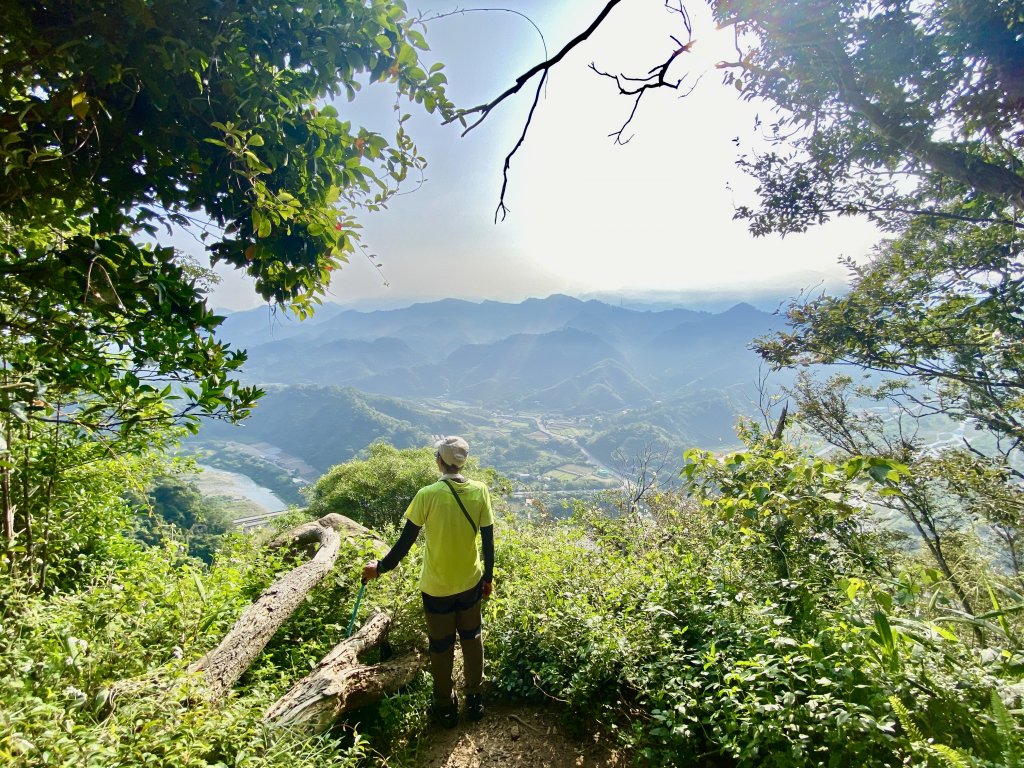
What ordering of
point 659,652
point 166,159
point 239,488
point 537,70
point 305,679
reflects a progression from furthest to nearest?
1. point 239,488
2. point 305,679
3. point 659,652
4. point 166,159
5. point 537,70

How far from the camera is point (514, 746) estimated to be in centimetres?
311

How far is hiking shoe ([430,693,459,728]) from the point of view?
10.8 feet

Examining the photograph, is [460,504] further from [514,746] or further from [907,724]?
[907,724]

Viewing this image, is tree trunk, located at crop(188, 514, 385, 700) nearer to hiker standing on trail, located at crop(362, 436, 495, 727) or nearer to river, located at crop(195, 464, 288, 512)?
hiker standing on trail, located at crop(362, 436, 495, 727)

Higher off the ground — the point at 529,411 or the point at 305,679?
→ the point at 305,679

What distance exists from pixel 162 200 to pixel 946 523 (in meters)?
18.7

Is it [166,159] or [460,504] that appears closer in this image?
[166,159]

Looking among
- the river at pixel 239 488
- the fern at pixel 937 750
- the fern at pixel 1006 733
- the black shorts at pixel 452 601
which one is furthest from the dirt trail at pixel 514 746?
the river at pixel 239 488

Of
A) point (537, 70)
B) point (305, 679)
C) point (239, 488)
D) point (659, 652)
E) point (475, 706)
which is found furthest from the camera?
point (239, 488)

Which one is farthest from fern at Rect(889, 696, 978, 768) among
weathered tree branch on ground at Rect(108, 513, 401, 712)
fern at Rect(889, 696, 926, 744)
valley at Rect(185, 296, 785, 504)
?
valley at Rect(185, 296, 785, 504)

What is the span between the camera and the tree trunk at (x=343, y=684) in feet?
9.13

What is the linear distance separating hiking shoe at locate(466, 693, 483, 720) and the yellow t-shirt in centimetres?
103

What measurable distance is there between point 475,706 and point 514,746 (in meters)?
0.42

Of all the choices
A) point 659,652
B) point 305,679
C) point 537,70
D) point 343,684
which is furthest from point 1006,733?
point 305,679
